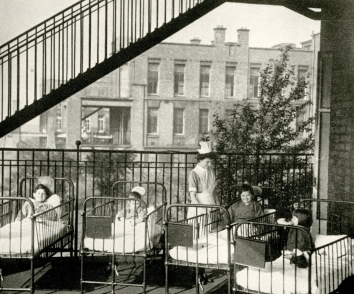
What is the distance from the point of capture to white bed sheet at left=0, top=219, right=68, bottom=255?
5273 millimetres

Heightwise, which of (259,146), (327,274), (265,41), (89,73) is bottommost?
(327,274)

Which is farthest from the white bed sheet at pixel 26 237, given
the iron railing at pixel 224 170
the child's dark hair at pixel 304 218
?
the child's dark hair at pixel 304 218

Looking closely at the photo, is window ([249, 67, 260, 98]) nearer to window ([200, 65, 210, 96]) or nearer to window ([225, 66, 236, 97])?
window ([225, 66, 236, 97])

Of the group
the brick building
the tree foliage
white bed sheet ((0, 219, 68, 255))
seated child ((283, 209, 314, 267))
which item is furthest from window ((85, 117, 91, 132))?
seated child ((283, 209, 314, 267))

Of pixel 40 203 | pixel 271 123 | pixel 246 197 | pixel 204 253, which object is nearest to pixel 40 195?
pixel 40 203

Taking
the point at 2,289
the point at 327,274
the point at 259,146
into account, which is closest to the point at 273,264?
the point at 327,274

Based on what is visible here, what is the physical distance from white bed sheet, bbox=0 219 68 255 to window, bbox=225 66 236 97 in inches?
1266

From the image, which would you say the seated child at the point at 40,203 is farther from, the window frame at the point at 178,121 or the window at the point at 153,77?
the window frame at the point at 178,121

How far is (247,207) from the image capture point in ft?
20.3

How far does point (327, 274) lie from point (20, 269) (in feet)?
13.3

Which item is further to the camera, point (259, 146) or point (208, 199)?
point (259, 146)

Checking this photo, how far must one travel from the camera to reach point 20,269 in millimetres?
6562

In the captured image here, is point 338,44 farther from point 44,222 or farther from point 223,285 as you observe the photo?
point 44,222

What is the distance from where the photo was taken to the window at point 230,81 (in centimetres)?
3700
